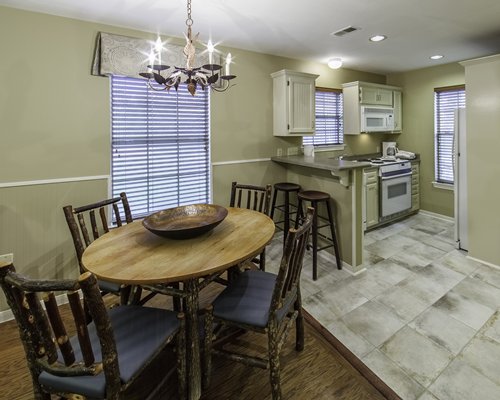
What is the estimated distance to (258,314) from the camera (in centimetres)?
148

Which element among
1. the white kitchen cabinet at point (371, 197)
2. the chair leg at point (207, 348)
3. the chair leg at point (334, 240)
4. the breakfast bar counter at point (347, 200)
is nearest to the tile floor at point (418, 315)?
the chair leg at point (334, 240)

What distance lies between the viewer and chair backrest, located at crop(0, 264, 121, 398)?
884 millimetres

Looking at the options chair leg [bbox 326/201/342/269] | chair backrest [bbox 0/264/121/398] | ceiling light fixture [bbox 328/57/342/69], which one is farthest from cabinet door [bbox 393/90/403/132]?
chair backrest [bbox 0/264/121/398]

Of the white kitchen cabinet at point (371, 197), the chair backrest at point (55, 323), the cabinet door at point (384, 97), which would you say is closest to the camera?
the chair backrest at point (55, 323)

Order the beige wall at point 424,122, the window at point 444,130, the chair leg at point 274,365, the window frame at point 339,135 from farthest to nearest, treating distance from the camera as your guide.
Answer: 1. the beige wall at point 424,122
2. the window at point 444,130
3. the window frame at point 339,135
4. the chair leg at point 274,365

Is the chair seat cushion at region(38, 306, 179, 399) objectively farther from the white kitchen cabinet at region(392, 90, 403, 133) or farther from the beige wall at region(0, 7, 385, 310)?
the white kitchen cabinet at region(392, 90, 403, 133)

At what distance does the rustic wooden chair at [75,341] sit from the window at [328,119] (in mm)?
3501

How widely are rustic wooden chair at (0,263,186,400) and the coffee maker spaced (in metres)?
→ 4.64

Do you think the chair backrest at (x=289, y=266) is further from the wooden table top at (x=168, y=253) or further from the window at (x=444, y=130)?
the window at (x=444, y=130)

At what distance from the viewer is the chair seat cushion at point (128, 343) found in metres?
1.06

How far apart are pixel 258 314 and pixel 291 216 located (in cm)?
248

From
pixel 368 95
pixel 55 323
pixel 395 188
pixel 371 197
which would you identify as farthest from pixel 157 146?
pixel 395 188

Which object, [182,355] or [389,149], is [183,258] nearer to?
[182,355]

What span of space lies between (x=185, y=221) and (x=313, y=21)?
7.17 feet
